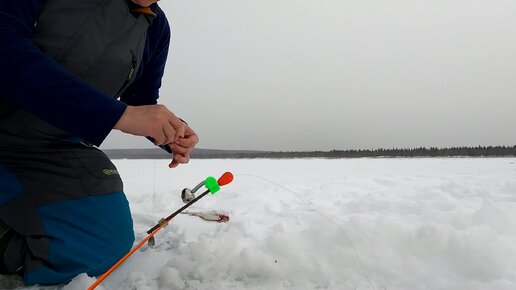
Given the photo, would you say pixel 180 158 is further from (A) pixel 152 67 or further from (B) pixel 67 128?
(A) pixel 152 67

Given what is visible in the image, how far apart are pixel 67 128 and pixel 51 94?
4.6 inches

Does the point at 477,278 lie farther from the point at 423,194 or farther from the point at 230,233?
the point at 423,194

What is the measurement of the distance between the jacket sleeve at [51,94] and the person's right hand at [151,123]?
36mm

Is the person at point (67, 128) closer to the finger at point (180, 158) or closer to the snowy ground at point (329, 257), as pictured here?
the finger at point (180, 158)

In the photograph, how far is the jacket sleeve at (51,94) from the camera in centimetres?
99

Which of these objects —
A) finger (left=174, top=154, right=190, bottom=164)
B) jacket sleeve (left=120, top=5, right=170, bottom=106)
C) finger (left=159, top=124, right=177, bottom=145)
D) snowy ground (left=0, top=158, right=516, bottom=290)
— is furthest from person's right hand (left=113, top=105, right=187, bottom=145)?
jacket sleeve (left=120, top=5, right=170, bottom=106)

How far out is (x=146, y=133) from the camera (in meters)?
1.14

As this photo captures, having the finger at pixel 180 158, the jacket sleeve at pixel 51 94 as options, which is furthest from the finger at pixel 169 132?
the finger at pixel 180 158

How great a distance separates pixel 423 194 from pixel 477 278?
112 inches

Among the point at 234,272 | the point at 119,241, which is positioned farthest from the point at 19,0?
the point at 234,272

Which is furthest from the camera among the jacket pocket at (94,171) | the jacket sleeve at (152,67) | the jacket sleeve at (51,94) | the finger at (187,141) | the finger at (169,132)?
the jacket sleeve at (152,67)

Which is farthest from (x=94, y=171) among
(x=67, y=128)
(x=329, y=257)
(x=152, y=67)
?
(x=329, y=257)

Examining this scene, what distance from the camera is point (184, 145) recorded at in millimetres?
1545

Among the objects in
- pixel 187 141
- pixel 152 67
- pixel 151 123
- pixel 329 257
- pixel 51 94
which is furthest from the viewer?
pixel 152 67
